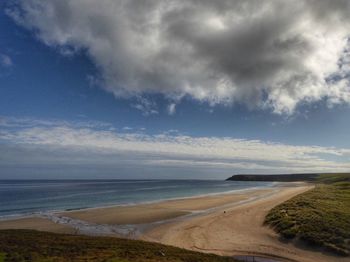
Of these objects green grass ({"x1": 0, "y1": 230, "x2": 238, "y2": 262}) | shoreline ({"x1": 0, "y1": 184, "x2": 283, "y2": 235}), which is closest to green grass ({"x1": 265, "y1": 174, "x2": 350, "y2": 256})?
green grass ({"x1": 0, "y1": 230, "x2": 238, "y2": 262})

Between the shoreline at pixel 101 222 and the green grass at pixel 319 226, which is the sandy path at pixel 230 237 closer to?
the green grass at pixel 319 226

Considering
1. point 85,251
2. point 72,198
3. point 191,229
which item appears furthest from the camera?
point 72,198

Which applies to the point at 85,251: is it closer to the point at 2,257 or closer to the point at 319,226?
the point at 2,257

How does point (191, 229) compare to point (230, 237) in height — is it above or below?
above

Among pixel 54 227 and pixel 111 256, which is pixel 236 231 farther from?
pixel 54 227

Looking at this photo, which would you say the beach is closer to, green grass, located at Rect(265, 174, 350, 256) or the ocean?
green grass, located at Rect(265, 174, 350, 256)

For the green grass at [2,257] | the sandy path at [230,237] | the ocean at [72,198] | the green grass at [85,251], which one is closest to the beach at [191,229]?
the sandy path at [230,237]

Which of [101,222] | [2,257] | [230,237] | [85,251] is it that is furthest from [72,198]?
[2,257]
